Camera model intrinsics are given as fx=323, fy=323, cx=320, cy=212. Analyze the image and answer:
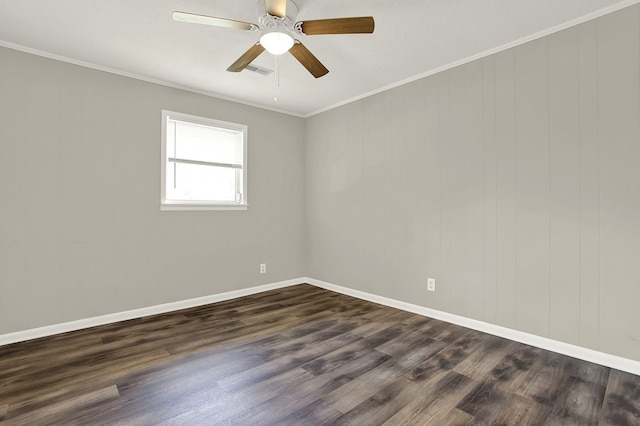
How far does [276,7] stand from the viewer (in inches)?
77.1

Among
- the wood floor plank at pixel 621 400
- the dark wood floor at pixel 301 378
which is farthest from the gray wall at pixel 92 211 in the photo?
the wood floor plank at pixel 621 400

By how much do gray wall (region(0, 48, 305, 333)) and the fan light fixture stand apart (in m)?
1.99

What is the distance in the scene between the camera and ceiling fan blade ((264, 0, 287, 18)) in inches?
75.7

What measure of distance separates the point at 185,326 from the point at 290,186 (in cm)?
241

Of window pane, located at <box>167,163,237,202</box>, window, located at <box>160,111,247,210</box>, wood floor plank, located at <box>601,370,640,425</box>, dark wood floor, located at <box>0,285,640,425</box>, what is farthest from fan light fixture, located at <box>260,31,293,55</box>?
wood floor plank, located at <box>601,370,640,425</box>

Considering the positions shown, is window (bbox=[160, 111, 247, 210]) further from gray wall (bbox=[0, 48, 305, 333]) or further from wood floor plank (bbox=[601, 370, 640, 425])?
wood floor plank (bbox=[601, 370, 640, 425])

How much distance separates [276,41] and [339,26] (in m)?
0.45

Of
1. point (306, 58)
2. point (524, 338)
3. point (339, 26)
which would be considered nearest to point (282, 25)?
point (306, 58)

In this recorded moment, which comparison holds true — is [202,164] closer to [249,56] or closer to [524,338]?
[249,56]

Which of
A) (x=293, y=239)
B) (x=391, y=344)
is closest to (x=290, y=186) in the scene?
(x=293, y=239)

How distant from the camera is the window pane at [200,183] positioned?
3799mm

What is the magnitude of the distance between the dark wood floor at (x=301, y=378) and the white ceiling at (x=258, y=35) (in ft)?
8.40

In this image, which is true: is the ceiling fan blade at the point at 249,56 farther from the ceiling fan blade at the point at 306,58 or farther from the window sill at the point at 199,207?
the window sill at the point at 199,207

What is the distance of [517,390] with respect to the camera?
6.66 feet
